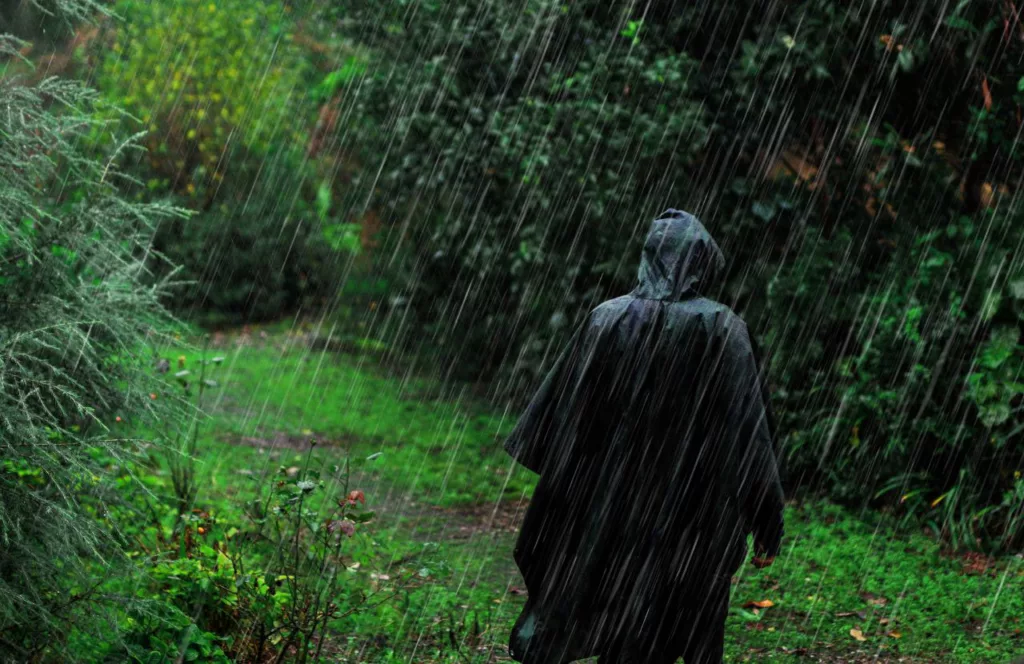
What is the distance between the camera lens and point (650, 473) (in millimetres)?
3826

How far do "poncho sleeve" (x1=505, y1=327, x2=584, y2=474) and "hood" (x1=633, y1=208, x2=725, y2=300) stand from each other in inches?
13.4

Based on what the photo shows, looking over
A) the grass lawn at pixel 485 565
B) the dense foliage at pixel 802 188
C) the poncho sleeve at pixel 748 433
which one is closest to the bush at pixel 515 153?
the dense foliage at pixel 802 188

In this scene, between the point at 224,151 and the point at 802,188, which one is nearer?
the point at 802,188

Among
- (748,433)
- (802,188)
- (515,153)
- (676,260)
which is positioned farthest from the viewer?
(515,153)

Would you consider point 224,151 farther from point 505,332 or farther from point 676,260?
point 676,260

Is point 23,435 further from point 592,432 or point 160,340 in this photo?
point 592,432

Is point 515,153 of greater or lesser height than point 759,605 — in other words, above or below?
above

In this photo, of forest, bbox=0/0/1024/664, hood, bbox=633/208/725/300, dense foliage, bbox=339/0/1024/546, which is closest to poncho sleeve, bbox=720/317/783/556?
hood, bbox=633/208/725/300

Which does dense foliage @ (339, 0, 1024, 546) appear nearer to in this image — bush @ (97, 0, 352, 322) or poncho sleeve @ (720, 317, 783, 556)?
poncho sleeve @ (720, 317, 783, 556)

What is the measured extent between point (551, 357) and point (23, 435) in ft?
20.6

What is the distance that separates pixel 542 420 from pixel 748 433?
0.77 metres

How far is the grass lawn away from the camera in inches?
211

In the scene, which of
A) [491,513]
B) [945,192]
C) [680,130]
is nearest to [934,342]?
[945,192]

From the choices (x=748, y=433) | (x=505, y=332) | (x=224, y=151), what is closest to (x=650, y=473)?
(x=748, y=433)
